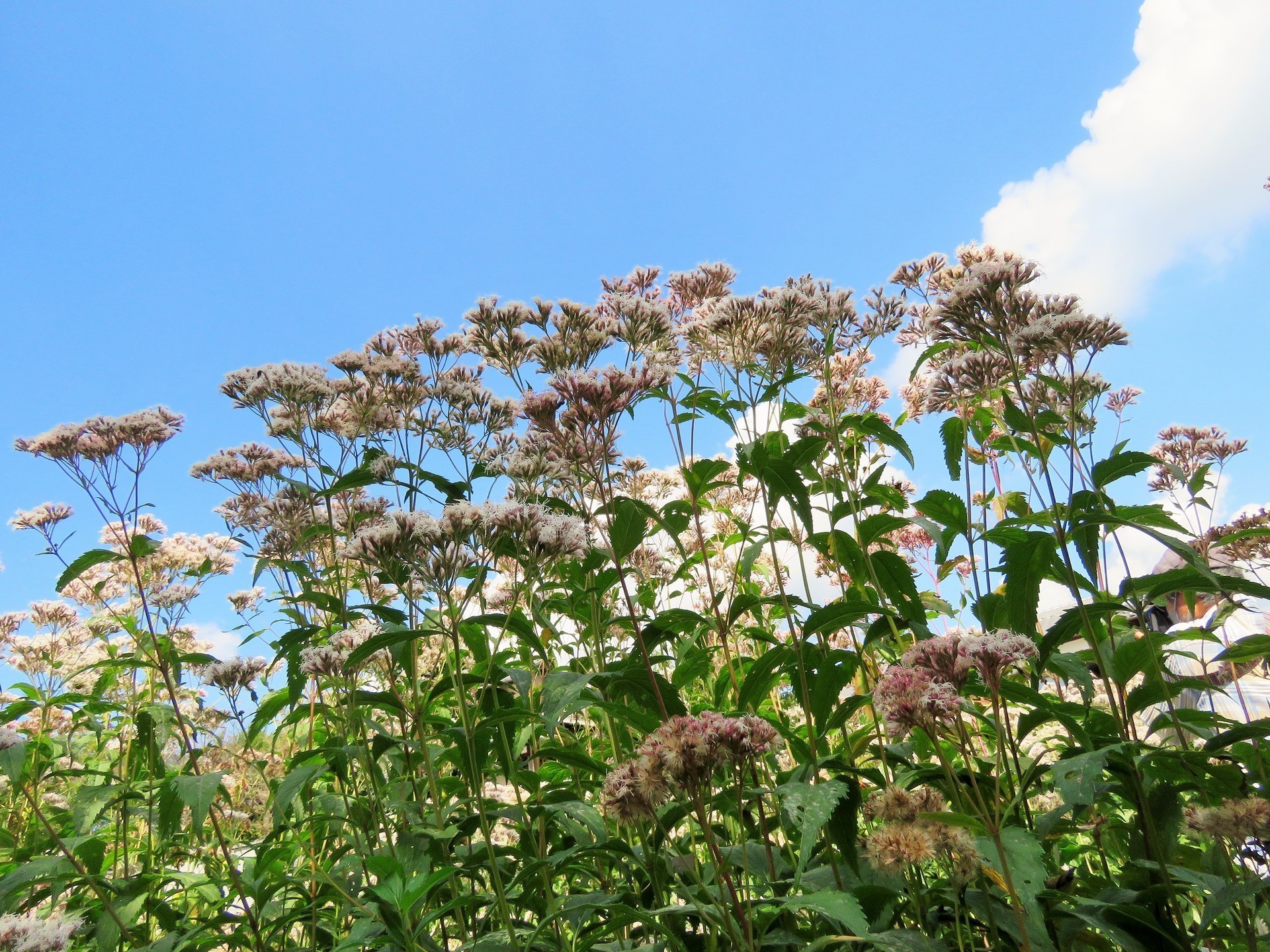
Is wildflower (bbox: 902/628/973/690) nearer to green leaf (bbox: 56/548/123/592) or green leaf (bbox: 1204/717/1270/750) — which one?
green leaf (bbox: 1204/717/1270/750)

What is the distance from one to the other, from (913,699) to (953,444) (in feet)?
5.40

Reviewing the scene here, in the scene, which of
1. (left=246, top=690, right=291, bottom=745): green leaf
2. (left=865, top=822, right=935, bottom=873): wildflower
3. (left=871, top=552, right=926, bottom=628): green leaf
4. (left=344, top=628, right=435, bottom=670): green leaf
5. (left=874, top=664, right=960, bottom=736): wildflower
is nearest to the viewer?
(left=865, top=822, right=935, bottom=873): wildflower

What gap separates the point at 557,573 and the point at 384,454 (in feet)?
3.86

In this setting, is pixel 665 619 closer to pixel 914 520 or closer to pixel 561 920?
pixel 914 520

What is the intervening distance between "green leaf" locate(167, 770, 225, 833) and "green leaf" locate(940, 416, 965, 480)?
332 cm

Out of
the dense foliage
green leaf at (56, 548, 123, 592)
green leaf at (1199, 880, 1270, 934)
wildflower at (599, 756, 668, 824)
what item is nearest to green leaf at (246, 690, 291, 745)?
the dense foliage

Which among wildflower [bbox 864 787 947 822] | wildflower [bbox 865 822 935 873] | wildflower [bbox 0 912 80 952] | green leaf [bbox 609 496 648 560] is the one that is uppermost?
green leaf [bbox 609 496 648 560]

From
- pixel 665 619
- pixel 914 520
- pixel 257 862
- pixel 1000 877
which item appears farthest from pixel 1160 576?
pixel 257 862

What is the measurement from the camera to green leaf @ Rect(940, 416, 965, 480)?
3328 mm

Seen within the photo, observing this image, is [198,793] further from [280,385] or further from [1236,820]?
[1236,820]

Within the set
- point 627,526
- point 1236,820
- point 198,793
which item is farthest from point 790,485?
point 198,793

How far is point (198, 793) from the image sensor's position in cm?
285

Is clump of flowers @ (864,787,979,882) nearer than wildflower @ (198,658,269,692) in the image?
Yes

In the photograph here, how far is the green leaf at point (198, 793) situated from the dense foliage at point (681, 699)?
0.01 meters
